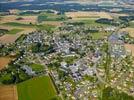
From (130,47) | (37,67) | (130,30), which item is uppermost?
(37,67)

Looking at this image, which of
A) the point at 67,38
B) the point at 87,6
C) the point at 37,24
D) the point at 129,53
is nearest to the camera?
the point at 129,53

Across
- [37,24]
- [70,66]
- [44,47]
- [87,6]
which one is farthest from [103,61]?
[87,6]

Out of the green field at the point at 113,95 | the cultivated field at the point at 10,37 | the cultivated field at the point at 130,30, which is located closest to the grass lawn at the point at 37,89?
the green field at the point at 113,95

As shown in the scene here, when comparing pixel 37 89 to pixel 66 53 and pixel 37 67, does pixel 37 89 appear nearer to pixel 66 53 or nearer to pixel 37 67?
pixel 37 67

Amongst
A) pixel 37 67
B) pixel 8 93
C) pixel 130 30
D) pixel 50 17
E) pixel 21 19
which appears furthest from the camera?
pixel 50 17

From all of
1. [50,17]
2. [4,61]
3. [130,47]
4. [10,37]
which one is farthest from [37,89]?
[50,17]

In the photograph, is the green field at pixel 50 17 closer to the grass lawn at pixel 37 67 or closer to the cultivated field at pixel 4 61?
the cultivated field at pixel 4 61

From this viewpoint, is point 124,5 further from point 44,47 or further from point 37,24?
point 44,47

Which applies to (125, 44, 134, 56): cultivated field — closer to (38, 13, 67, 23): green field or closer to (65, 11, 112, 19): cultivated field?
(38, 13, 67, 23): green field
